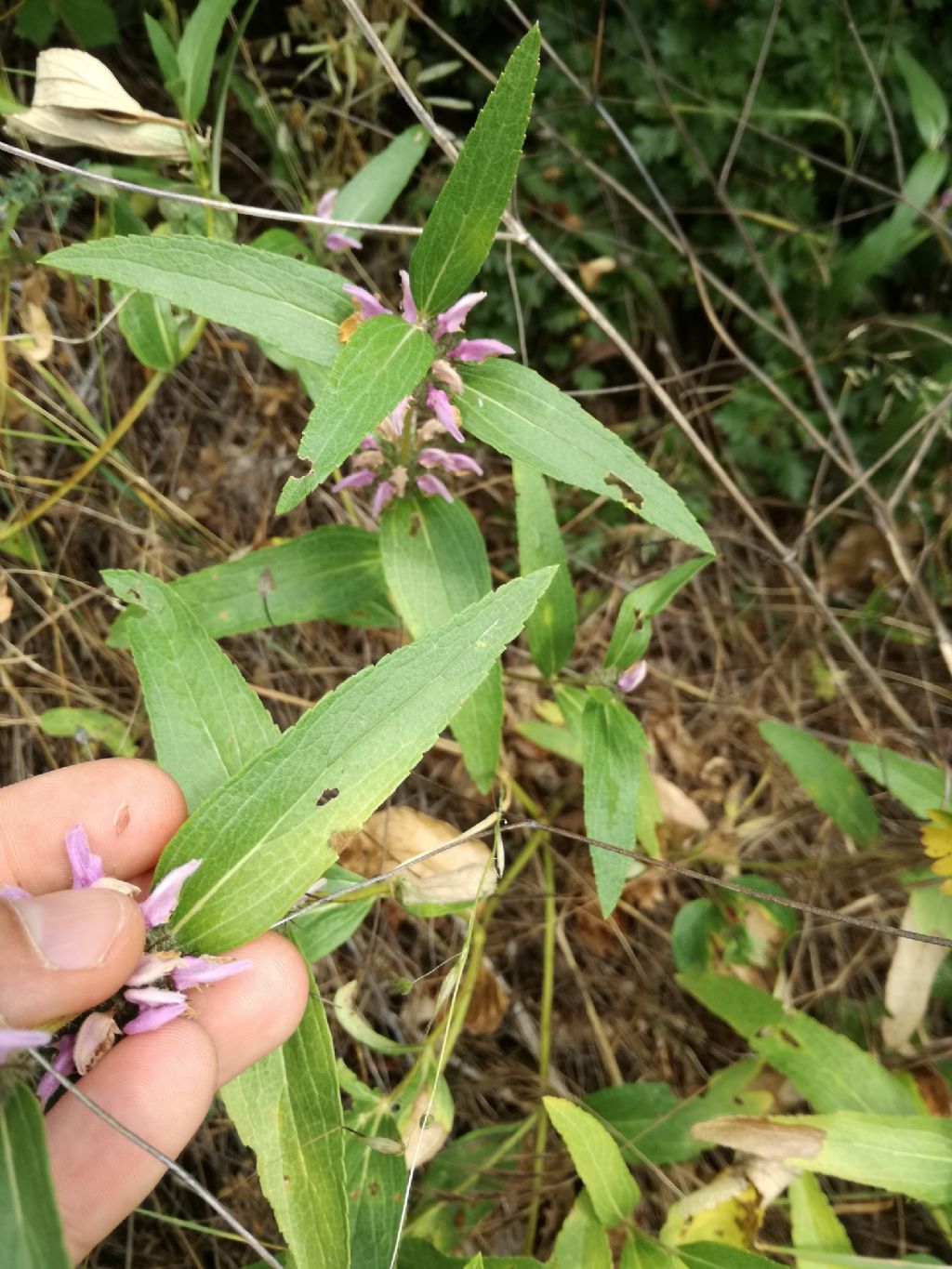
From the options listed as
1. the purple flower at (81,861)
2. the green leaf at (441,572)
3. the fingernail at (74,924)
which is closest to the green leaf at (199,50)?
the green leaf at (441,572)

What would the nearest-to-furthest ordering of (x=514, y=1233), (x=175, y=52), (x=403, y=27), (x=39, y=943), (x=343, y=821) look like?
(x=39, y=943), (x=343, y=821), (x=175, y=52), (x=514, y=1233), (x=403, y=27)

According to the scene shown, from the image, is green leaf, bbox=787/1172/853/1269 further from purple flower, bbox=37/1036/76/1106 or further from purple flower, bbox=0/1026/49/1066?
purple flower, bbox=0/1026/49/1066

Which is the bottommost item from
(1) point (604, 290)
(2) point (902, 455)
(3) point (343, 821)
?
(2) point (902, 455)

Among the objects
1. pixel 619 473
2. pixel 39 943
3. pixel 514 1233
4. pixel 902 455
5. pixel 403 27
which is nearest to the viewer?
pixel 39 943

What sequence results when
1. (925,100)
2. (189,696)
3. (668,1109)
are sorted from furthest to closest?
(925,100), (668,1109), (189,696)

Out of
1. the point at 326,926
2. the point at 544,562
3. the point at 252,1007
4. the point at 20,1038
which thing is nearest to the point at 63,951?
the point at 20,1038

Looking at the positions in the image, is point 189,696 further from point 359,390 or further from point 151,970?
point 359,390

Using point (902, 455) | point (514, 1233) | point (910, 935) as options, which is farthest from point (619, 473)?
point (514, 1233)

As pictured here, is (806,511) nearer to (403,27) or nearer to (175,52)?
(403,27)
